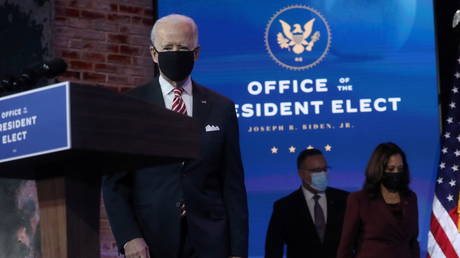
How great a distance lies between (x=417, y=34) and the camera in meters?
5.40

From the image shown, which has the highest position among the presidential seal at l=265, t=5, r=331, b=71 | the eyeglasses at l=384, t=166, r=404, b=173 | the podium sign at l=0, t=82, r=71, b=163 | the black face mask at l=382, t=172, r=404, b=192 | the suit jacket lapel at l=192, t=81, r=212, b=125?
the presidential seal at l=265, t=5, r=331, b=71

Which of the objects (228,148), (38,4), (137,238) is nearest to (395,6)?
(38,4)

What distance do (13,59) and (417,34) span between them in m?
2.47

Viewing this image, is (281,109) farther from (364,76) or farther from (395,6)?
(395,6)

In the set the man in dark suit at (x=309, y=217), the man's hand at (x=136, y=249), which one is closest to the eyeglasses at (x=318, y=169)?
the man in dark suit at (x=309, y=217)

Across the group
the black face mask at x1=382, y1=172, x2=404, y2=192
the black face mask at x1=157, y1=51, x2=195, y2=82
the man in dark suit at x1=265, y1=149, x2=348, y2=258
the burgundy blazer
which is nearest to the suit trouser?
the black face mask at x1=157, y1=51, x2=195, y2=82

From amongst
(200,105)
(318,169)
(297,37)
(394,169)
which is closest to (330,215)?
(318,169)

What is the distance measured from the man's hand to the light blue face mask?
2.77 meters

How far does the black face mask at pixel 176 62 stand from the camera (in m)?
2.56

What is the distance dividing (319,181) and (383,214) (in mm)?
728

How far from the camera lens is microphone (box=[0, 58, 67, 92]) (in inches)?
88.8

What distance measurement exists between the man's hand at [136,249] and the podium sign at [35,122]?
94cm

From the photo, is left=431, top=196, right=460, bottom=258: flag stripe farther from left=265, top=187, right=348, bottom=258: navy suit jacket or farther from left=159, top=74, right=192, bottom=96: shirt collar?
left=159, top=74, right=192, bottom=96: shirt collar

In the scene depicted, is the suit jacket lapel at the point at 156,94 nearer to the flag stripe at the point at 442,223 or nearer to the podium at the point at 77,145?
the podium at the point at 77,145
